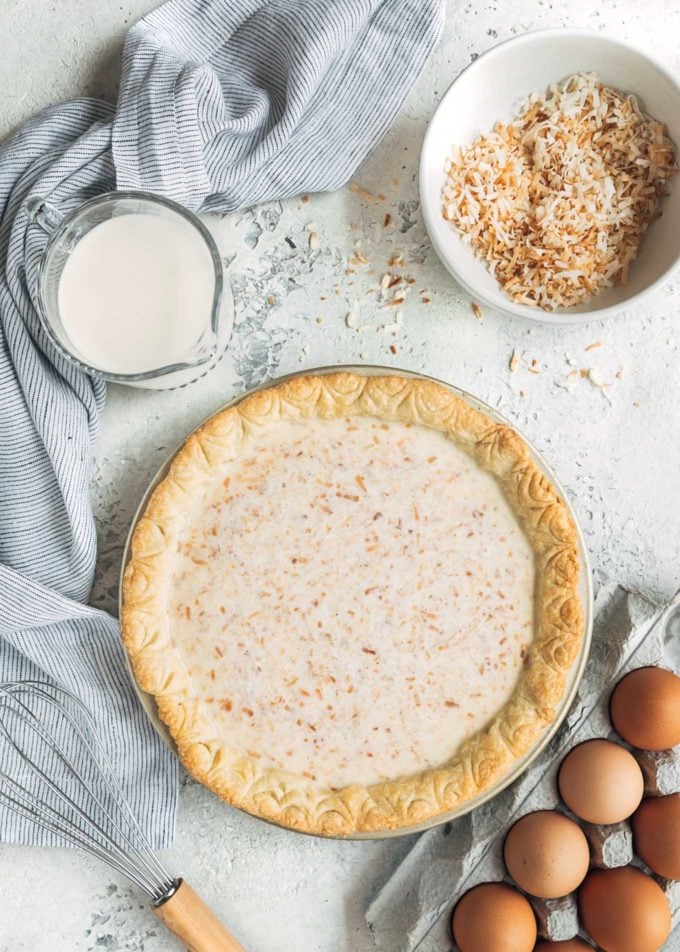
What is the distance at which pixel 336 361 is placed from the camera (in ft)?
6.33

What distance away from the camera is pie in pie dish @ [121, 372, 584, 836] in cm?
172

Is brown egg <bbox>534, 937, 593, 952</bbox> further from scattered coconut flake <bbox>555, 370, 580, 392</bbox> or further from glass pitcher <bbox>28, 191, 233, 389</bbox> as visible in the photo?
glass pitcher <bbox>28, 191, 233, 389</bbox>

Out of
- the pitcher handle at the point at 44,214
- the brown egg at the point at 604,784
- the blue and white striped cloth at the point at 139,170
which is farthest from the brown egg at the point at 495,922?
the pitcher handle at the point at 44,214

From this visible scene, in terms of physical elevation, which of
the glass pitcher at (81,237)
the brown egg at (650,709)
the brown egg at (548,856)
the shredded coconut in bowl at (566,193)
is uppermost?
the glass pitcher at (81,237)

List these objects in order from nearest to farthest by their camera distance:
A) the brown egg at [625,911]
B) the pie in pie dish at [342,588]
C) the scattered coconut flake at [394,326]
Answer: the brown egg at [625,911] → the pie in pie dish at [342,588] → the scattered coconut flake at [394,326]

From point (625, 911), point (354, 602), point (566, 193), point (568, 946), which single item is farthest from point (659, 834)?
point (566, 193)

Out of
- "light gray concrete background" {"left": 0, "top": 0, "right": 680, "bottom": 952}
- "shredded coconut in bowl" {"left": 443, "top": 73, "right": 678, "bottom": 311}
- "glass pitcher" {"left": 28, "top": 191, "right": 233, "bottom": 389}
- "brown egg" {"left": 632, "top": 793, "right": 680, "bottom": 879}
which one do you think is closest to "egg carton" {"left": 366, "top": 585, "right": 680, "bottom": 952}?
"brown egg" {"left": 632, "top": 793, "right": 680, "bottom": 879}

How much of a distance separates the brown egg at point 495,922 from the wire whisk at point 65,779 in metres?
0.47

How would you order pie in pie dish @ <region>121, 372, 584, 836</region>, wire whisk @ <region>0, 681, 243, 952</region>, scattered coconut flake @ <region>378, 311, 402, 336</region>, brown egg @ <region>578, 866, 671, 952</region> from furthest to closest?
scattered coconut flake @ <region>378, 311, 402, 336</region>
wire whisk @ <region>0, 681, 243, 952</region>
pie in pie dish @ <region>121, 372, 584, 836</region>
brown egg @ <region>578, 866, 671, 952</region>

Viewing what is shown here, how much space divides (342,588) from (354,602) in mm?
36

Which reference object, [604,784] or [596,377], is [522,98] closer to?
[596,377]

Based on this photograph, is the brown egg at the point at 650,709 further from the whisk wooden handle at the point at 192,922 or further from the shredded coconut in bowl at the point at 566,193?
the whisk wooden handle at the point at 192,922

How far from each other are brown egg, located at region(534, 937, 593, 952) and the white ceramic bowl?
120 cm

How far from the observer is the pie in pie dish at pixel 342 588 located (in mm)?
1719
